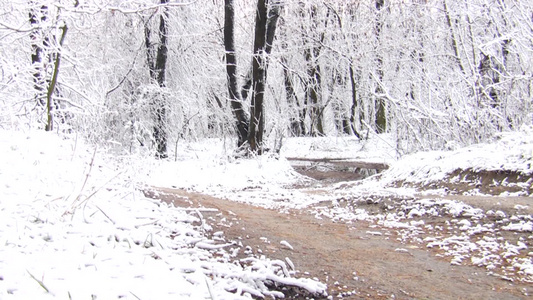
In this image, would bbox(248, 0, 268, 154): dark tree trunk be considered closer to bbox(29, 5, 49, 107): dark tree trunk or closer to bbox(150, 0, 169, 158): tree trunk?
bbox(150, 0, 169, 158): tree trunk

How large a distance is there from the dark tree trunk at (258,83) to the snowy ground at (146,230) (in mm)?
4790

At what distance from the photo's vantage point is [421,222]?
4.91 meters

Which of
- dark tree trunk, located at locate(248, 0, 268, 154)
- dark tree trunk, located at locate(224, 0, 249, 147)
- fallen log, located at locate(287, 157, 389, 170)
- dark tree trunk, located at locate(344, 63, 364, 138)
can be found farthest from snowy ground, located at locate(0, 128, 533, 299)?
dark tree trunk, located at locate(344, 63, 364, 138)

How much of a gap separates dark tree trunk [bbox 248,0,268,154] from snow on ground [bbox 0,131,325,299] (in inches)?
303

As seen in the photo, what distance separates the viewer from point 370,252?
3775 mm

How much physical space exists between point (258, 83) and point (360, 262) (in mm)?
8519

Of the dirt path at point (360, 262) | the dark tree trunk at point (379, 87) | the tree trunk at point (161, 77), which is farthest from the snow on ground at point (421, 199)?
the dark tree trunk at point (379, 87)

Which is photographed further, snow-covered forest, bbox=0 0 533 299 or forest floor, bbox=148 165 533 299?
forest floor, bbox=148 165 533 299

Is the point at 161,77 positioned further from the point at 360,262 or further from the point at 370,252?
the point at 360,262

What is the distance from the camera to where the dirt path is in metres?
2.80

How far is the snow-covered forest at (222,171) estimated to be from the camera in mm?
2533

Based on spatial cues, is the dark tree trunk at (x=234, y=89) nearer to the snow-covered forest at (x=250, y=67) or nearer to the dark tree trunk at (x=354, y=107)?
the snow-covered forest at (x=250, y=67)

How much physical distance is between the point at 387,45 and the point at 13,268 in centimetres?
1681

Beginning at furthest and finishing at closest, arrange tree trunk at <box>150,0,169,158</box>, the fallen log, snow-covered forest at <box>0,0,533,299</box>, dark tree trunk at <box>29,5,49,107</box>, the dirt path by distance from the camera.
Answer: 1. the fallen log
2. tree trunk at <box>150,0,169,158</box>
3. dark tree trunk at <box>29,5,49,107</box>
4. the dirt path
5. snow-covered forest at <box>0,0,533,299</box>
